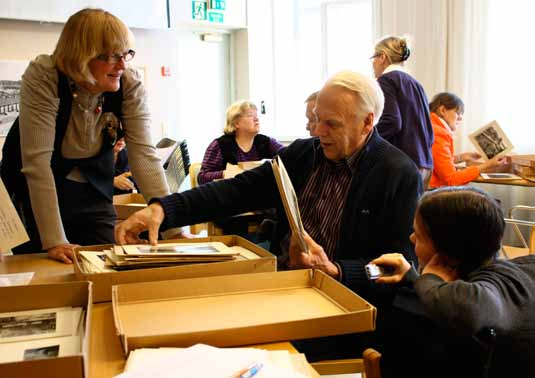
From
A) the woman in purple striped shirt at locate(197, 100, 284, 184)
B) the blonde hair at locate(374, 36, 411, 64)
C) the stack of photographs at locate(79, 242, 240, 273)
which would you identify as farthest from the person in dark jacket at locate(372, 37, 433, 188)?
the stack of photographs at locate(79, 242, 240, 273)

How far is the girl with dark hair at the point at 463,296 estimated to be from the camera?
1.17 m

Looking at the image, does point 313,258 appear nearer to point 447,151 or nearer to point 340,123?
point 340,123

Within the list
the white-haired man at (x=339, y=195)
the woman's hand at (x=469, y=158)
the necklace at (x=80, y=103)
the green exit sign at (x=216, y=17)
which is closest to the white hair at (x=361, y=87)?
the white-haired man at (x=339, y=195)

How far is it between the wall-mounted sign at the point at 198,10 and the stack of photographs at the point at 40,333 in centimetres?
573

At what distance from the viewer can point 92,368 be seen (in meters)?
1.08

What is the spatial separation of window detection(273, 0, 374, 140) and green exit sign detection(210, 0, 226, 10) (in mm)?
736

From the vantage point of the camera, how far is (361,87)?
74.7 inches

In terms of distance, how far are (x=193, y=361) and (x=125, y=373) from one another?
0.12 m

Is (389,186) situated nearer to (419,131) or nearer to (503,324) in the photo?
(503,324)

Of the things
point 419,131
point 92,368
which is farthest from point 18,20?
point 92,368

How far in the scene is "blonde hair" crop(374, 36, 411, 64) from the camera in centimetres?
372

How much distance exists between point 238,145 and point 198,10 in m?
2.66

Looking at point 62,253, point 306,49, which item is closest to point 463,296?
point 62,253

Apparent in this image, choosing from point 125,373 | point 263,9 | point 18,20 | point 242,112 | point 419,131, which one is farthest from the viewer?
point 263,9
